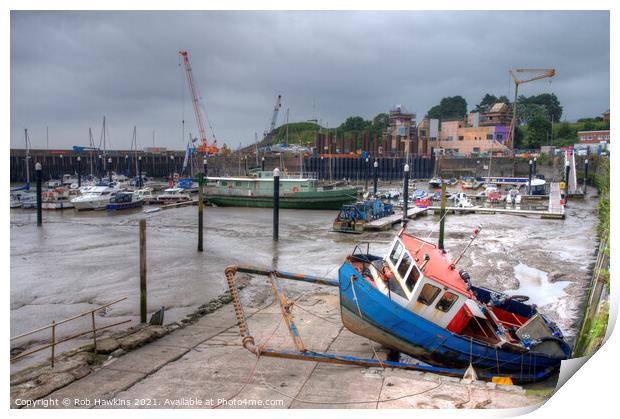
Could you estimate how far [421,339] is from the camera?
29.9ft

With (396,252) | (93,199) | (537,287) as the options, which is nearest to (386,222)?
(537,287)

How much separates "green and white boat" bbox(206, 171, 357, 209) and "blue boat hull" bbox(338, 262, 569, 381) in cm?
2896

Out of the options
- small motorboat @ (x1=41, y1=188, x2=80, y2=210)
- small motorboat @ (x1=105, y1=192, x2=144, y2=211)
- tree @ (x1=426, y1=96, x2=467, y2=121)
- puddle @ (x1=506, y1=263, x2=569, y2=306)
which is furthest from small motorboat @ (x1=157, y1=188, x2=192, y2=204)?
tree @ (x1=426, y1=96, x2=467, y2=121)

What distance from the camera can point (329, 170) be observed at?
70750 mm

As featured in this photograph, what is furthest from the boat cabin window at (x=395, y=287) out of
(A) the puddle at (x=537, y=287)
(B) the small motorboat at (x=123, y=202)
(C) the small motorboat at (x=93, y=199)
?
(C) the small motorboat at (x=93, y=199)

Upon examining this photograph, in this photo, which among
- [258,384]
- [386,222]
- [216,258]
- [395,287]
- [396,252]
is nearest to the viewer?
[258,384]

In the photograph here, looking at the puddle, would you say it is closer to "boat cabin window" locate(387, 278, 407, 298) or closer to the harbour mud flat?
the harbour mud flat

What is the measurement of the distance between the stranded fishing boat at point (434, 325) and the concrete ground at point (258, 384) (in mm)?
486

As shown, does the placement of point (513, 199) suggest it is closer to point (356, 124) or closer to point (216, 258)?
point (216, 258)

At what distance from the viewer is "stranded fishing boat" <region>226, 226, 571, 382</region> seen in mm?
9031

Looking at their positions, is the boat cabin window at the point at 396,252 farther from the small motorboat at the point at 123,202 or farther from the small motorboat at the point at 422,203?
the small motorboat at the point at 123,202

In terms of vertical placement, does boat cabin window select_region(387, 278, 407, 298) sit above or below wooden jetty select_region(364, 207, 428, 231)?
above

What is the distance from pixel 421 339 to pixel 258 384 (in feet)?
10.1
